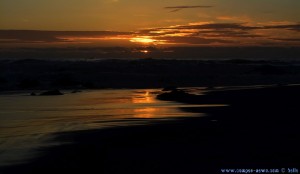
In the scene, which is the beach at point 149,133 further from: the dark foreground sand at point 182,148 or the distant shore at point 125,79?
the distant shore at point 125,79

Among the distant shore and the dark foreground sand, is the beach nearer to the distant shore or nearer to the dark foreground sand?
the dark foreground sand

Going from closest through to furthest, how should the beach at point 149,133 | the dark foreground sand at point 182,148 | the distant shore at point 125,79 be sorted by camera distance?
the dark foreground sand at point 182,148 → the beach at point 149,133 → the distant shore at point 125,79

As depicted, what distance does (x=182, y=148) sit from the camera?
10.5 m

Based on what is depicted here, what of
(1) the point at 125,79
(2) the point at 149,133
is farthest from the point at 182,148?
(1) the point at 125,79

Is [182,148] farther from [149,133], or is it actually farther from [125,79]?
[125,79]

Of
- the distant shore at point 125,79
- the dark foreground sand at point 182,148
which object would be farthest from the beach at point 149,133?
the distant shore at point 125,79

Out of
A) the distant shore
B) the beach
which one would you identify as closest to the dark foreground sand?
the beach

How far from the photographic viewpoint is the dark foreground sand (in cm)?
878

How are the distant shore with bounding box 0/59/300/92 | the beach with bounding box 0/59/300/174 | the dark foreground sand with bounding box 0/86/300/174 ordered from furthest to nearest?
the distant shore with bounding box 0/59/300/92, the beach with bounding box 0/59/300/174, the dark foreground sand with bounding box 0/86/300/174

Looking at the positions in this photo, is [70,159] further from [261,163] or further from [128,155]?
[261,163]

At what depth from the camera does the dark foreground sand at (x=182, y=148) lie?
878 centimetres

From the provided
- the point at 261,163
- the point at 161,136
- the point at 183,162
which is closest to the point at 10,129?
the point at 161,136

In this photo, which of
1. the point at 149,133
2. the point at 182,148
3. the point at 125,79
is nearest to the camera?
the point at 182,148

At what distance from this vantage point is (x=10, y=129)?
14109 millimetres
